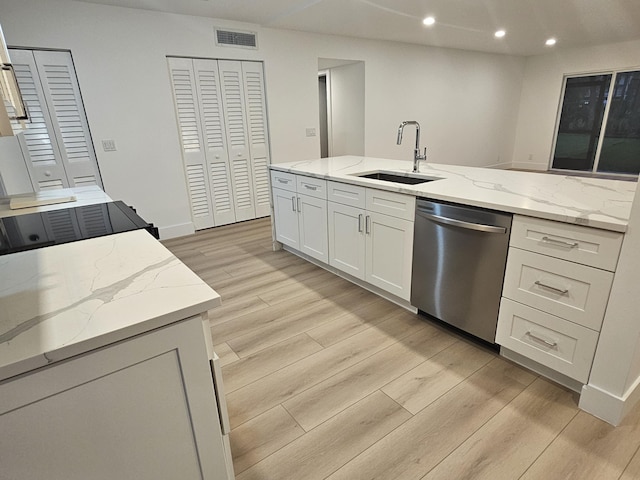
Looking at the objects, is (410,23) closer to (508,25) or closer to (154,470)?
(508,25)

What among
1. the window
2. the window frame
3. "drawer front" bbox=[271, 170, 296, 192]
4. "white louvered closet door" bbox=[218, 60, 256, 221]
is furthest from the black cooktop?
the window

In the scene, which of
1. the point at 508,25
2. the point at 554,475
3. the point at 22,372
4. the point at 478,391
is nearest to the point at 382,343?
the point at 478,391

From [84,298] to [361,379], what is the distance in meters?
1.38

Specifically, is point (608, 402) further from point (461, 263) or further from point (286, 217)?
point (286, 217)

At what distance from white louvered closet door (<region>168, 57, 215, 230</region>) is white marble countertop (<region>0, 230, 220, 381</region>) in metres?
3.13

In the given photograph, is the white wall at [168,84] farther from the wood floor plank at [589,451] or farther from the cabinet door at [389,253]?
the wood floor plank at [589,451]

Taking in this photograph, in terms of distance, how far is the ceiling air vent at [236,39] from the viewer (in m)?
4.01

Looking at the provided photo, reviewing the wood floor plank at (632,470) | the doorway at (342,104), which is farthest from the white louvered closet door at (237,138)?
the wood floor plank at (632,470)

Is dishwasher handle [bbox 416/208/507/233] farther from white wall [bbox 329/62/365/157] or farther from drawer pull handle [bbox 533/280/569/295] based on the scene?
white wall [bbox 329/62/365/157]

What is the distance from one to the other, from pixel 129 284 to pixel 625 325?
71.4 inches

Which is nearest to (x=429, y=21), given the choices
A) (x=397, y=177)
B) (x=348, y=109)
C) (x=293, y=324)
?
(x=348, y=109)

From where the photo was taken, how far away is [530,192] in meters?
1.88

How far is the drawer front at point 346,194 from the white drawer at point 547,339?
1136 millimetres

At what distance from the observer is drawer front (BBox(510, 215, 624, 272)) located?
1.39 metres
